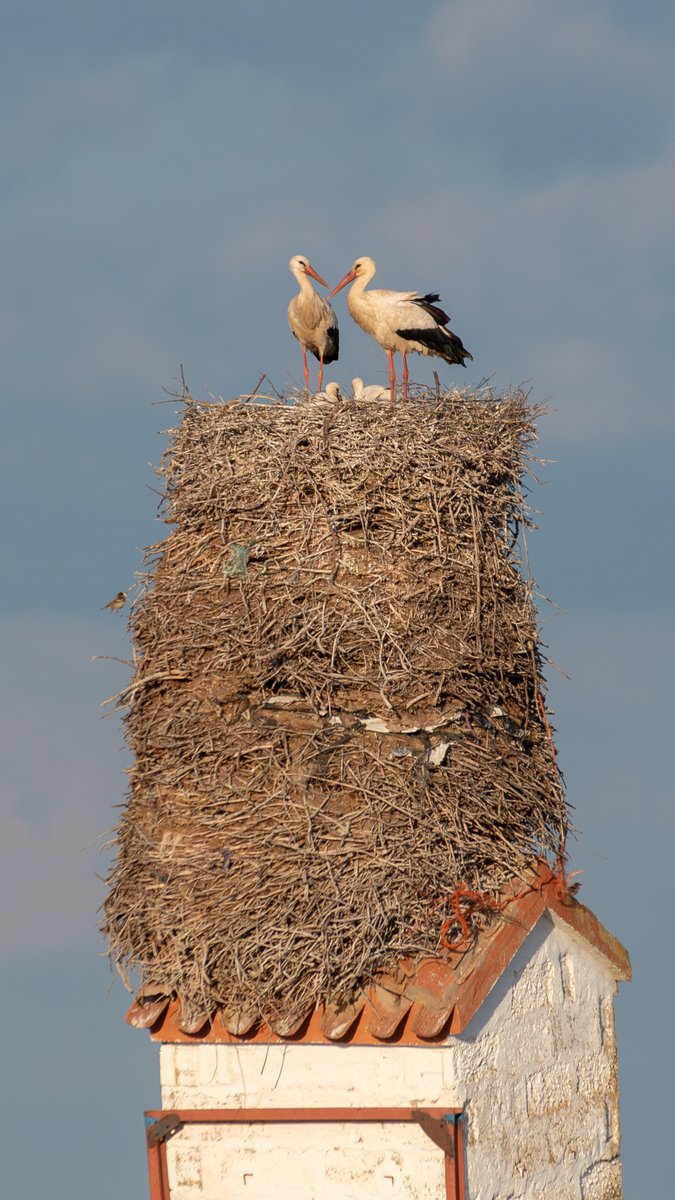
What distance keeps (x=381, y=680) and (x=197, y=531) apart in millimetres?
1410

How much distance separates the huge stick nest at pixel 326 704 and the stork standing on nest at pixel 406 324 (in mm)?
2328

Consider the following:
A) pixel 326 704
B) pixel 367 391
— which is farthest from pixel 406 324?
pixel 326 704

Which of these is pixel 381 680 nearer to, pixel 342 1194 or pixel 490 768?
pixel 490 768

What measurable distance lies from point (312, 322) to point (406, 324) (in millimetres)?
1132

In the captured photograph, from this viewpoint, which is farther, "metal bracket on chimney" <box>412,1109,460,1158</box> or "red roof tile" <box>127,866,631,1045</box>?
"red roof tile" <box>127,866,631,1045</box>

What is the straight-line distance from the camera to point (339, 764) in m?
8.64

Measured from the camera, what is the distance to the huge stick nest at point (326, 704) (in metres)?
Result: 8.35

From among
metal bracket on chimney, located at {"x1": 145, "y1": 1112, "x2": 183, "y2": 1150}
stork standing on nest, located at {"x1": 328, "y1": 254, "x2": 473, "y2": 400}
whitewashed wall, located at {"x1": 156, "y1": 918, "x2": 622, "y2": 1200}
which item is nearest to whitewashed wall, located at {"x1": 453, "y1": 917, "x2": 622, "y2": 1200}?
whitewashed wall, located at {"x1": 156, "y1": 918, "x2": 622, "y2": 1200}

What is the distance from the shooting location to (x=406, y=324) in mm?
12133

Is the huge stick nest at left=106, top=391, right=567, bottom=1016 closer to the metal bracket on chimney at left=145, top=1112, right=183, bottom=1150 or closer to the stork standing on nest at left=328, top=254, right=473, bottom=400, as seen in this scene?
the metal bracket on chimney at left=145, top=1112, right=183, bottom=1150

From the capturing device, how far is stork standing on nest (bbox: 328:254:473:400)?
1205cm

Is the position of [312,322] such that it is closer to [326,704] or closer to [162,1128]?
[326,704]

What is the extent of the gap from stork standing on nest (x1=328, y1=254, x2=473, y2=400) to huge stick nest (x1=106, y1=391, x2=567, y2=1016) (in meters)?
2.33

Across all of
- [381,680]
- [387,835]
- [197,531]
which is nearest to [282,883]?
[387,835]
